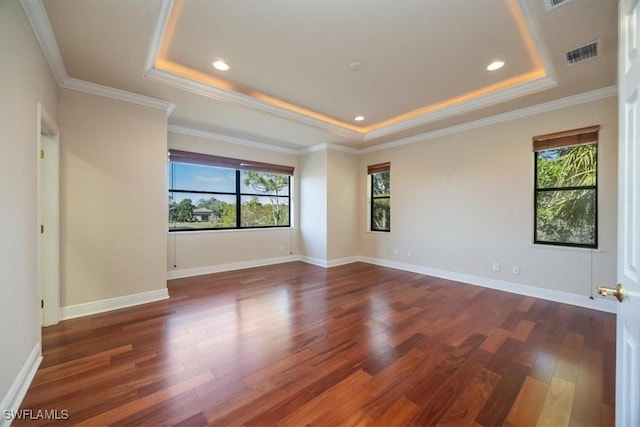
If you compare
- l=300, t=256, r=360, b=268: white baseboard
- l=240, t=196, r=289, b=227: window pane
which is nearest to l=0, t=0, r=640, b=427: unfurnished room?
l=240, t=196, r=289, b=227: window pane

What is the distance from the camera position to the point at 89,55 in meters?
2.55

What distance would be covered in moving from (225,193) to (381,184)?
11.0ft

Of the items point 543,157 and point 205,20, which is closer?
point 205,20

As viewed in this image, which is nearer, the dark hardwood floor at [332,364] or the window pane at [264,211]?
the dark hardwood floor at [332,364]

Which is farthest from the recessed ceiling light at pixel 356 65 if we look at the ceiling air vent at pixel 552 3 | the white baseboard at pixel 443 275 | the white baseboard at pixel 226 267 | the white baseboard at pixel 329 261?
the white baseboard at pixel 226 267

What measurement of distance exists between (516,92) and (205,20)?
142 inches

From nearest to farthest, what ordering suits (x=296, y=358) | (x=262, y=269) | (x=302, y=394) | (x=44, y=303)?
(x=302, y=394) < (x=296, y=358) < (x=44, y=303) < (x=262, y=269)

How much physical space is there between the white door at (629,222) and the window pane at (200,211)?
5.26m

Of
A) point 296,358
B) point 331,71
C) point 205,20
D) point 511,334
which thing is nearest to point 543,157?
point 511,334

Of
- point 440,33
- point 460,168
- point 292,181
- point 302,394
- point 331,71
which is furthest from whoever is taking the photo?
point 292,181

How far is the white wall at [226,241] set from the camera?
4.68m

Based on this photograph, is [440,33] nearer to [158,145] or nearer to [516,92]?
[516,92]

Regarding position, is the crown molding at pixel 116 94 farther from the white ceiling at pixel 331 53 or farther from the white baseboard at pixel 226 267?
the white baseboard at pixel 226 267

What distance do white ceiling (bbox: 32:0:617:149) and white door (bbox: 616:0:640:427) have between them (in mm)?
1348
